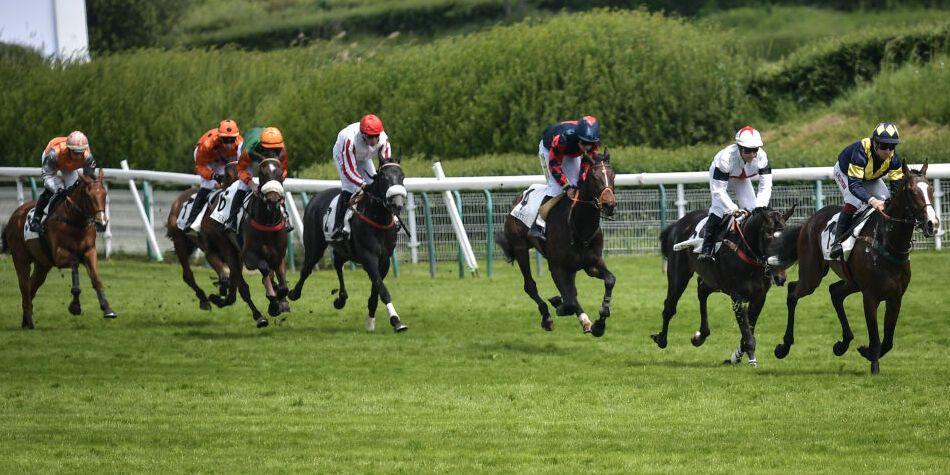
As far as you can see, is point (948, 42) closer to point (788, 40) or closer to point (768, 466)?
point (788, 40)

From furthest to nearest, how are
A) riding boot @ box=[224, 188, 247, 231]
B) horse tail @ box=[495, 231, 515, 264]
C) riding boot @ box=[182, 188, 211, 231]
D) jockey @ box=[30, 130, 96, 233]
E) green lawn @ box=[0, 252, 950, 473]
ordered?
riding boot @ box=[182, 188, 211, 231] → jockey @ box=[30, 130, 96, 233] → riding boot @ box=[224, 188, 247, 231] → horse tail @ box=[495, 231, 515, 264] → green lawn @ box=[0, 252, 950, 473]

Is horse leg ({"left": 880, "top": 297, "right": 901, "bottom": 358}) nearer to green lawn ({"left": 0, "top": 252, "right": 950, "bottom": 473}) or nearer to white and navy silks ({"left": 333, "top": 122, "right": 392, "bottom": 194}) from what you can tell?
green lawn ({"left": 0, "top": 252, "right": 950, "bottom": 473})

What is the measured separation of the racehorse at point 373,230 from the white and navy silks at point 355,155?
18 cm

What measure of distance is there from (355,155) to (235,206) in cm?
131

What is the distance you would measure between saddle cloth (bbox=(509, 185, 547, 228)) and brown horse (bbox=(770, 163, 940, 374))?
2387 mm

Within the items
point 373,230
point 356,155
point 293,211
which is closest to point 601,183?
point 373,230

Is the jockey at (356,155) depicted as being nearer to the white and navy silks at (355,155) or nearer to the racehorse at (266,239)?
the white and navy silks at (355,155)

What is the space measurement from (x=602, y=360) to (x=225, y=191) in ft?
13.8

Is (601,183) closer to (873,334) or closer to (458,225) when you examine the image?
(873,334)

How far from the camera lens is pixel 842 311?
10984 millimetres

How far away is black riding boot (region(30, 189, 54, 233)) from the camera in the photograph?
14133 mm

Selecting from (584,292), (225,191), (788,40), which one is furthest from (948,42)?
(225,191)

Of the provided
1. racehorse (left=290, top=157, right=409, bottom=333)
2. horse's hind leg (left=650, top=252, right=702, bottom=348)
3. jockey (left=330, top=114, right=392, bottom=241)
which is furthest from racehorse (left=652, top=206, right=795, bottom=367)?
jockey (left=330, top=114, right=392, bottom=241)

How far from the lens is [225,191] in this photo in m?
13.7
